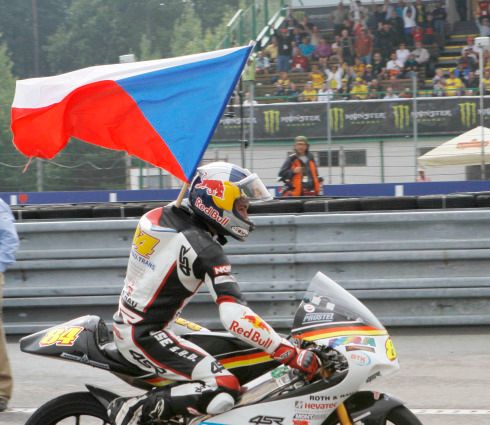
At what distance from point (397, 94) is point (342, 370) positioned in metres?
14.4

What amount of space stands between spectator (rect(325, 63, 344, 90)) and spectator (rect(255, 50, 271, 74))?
207 cm

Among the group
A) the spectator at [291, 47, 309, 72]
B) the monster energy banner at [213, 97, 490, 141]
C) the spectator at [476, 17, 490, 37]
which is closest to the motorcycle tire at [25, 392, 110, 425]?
the monster energy banner at [213, 97, 490, 141]

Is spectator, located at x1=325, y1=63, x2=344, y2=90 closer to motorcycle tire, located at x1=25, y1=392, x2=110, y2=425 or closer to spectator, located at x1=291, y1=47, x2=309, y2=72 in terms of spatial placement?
spectator, located at x1=291, y1=47, x2=309, y2=72

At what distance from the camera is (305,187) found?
1357cm

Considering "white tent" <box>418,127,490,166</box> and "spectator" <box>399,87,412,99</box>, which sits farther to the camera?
"spectator" <box>399,87,412,99</box>

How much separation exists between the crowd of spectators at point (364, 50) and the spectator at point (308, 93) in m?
0.04

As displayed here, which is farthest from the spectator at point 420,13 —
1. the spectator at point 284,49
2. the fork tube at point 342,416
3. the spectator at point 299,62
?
the fork tube at point 342,416

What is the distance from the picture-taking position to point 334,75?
2328 centimetres

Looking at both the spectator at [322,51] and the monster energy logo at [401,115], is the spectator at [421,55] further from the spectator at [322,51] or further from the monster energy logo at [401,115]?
the monster energy logo at [401,115]

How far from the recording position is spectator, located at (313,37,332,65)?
25.5 m

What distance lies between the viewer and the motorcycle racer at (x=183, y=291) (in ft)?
14.8

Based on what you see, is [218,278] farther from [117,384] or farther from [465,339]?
[465,339]

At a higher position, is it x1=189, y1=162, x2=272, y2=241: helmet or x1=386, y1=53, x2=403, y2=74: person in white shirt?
x1=386, y1=53, x2=403, y2=74: person in white shirt

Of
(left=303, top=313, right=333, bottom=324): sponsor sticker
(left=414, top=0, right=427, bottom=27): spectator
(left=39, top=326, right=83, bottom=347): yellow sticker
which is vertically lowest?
(left=39, top=326, right=83, bottom=347): yellow sticker
